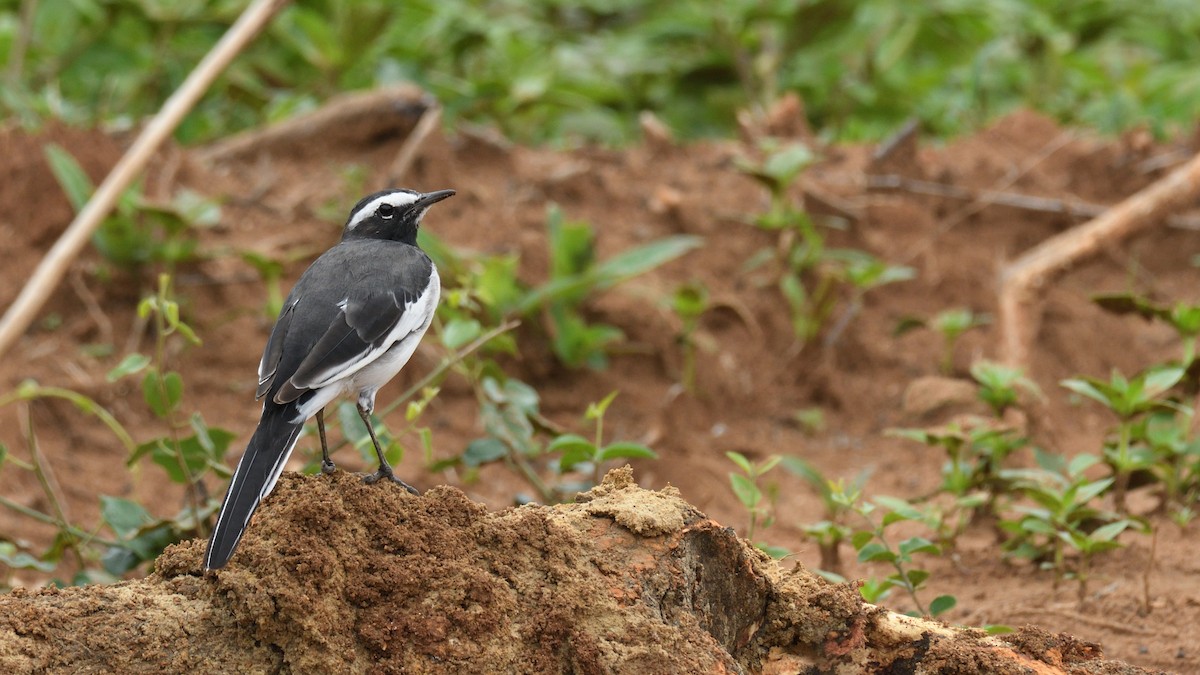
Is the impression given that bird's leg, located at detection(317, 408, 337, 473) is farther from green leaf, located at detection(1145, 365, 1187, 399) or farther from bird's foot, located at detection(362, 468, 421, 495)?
green leaf, located at detection(1145, 365, 1187, 399)

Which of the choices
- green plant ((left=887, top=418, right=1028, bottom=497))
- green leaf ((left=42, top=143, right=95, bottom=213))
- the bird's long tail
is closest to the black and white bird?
the bird's long tail

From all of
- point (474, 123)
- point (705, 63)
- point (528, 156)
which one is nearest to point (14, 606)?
point (528, 156)

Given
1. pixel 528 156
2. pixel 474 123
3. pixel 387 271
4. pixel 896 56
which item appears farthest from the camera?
pixel 896 56

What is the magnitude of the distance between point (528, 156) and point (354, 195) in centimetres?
132

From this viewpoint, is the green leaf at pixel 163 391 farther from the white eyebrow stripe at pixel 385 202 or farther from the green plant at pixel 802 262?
the green plant at pixel 802 262

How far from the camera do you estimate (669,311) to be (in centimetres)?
703

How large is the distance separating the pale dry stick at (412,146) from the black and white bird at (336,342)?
3331mm

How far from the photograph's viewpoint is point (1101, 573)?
15.4 feet

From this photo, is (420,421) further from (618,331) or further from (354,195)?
(354,195)

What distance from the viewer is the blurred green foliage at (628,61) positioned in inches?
362

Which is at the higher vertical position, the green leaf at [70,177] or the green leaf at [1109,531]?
the green leaf at [1109,531]

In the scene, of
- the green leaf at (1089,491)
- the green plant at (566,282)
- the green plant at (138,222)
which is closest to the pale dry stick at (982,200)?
the green plant at (566,282)

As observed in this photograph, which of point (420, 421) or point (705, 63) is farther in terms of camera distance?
point (705, 63)

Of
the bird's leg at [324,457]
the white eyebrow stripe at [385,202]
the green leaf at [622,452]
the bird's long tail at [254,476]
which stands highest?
the bird's long tail at [254,476]
